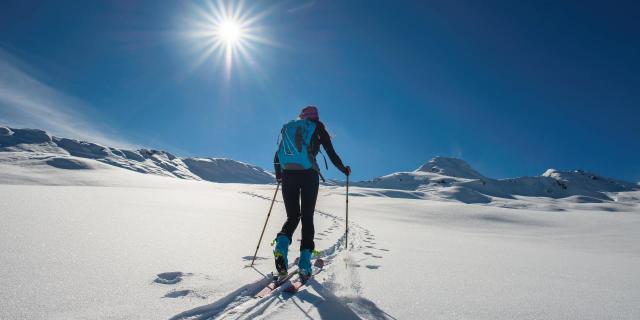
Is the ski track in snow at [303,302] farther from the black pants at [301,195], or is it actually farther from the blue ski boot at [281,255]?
the black pants at [301,195]

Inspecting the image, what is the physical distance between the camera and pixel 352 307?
3217 mm

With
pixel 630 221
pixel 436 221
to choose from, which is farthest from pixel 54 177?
pixel 630 221

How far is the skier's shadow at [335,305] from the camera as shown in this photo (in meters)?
2.96

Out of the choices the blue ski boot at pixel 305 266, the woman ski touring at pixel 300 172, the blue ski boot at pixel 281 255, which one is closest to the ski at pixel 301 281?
the blue ski boot at pixel 305 266

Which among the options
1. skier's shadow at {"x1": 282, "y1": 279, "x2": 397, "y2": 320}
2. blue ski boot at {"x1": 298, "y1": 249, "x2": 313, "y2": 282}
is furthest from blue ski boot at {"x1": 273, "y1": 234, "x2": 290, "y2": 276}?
skier's shadow at {"x1": 282, "y1": 279, "x2": 397, "y2": 320}

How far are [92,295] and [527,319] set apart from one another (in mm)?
3748

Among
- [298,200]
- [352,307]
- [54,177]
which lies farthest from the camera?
[54,177]

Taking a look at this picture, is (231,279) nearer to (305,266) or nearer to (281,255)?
(281,255)

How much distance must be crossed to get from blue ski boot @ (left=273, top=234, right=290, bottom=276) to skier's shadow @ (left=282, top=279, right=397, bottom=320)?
56 centimetres

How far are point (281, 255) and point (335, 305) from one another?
1238mm

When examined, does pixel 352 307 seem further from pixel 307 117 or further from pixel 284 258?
pixel 307 117

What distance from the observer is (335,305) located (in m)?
3.29

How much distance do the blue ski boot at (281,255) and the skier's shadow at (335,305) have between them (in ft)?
1.85

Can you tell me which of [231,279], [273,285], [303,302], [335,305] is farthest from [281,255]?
[335,305]
